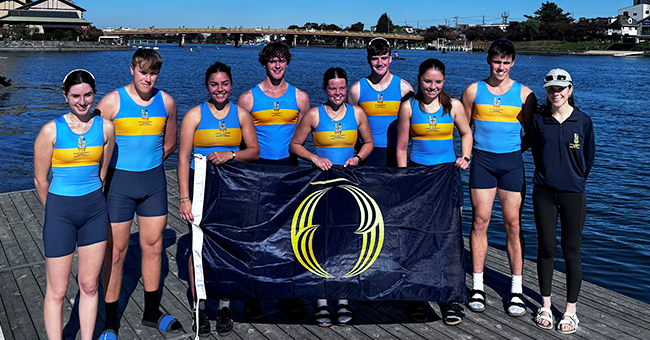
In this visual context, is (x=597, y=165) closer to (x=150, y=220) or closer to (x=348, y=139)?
(x=348, y=139)

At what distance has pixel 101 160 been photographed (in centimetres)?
400

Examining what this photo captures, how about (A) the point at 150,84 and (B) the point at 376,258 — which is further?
(B) the point at 376,258

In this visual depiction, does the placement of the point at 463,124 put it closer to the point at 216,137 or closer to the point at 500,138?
the point at 500,138

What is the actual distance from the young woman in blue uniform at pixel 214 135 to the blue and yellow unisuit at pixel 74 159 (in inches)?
29.2

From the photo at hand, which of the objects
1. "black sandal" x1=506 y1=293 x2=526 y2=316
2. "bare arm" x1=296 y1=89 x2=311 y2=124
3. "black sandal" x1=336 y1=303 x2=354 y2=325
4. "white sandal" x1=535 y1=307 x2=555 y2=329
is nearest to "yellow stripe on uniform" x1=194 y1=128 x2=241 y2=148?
"bare arm" x1=296 y1=89 x2=311 y2=124

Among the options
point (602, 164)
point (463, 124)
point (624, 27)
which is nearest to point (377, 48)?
point (463, 124)

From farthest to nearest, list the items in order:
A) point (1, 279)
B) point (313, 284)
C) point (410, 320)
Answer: point (1, 279) → point (410, 320) → point (313, 284)

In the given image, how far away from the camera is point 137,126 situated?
4355mm

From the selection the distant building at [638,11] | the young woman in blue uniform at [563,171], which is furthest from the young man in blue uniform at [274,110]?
the distant building at [638,11]

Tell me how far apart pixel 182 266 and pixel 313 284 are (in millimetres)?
2238

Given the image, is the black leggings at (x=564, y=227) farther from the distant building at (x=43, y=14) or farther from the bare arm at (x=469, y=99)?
the distant building at (x=43, y=14)

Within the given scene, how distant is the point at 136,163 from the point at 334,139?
175 centimetres

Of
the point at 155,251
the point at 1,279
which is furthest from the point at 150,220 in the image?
the point at 1,279

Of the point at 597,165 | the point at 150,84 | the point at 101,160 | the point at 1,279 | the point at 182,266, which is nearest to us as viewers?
the point at 101,160
